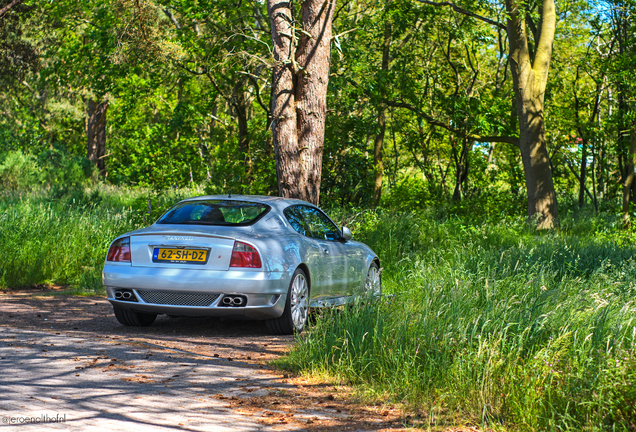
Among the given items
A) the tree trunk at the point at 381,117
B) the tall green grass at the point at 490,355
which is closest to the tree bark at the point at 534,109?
the tree trunk at the point at 381,117

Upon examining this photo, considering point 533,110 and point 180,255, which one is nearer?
point 180,255

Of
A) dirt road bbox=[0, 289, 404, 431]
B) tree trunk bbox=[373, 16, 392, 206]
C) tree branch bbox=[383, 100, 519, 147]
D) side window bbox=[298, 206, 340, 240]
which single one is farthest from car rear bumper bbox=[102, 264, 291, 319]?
tree branch bbox=[383, 100, 519, 147]

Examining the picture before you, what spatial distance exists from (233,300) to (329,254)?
1.84 meters

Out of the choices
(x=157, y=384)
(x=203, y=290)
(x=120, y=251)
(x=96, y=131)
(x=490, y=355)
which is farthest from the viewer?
(x=96, y=131)

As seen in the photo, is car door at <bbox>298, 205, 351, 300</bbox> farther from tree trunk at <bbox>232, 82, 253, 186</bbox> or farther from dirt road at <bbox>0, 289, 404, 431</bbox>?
tree trunk at <bbox>232, 82, 253, 186</bbox>

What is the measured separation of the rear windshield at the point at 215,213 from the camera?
26.3ft

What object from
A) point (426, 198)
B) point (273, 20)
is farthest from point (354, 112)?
point (273, 20)

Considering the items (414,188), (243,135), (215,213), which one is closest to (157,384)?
(215,213)

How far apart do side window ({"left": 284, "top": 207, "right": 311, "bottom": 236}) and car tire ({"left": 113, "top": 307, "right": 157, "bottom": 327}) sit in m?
2.12

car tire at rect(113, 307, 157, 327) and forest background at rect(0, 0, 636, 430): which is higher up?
forest background at rect(0, 0, 636, 430)

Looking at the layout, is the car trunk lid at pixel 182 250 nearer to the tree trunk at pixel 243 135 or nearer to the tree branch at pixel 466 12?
the tree trunk at pixel 243 135

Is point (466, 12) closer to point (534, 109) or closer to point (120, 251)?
point (534, 109)

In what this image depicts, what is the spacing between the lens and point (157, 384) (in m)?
5.35

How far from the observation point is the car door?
8.68m
